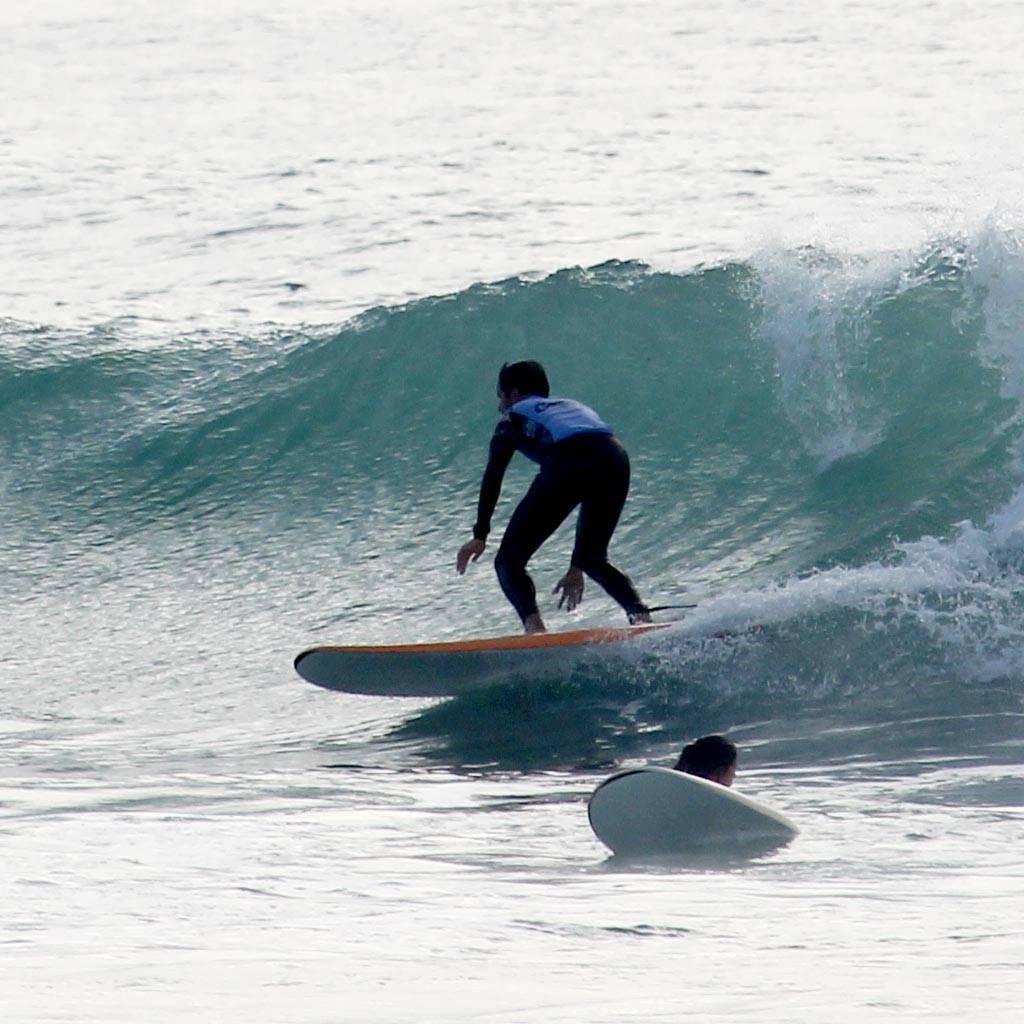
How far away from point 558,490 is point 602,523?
236 mm

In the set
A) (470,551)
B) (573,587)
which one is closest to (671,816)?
(573,587)

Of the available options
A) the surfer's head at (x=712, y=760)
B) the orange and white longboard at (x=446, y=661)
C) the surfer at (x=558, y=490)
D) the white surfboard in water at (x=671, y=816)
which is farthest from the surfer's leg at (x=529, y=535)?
the white surfboard in water at (x=671, y=816)

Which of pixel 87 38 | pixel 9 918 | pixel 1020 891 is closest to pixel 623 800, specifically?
pixel 1020 891

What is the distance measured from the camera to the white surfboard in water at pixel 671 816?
542 centimetres

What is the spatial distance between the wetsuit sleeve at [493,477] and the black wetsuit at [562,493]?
0.01m

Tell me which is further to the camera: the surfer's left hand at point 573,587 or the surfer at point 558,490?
the surfer at point 558,490

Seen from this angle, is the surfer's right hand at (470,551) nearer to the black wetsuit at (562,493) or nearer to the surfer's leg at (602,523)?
the black wetsuit at (562,493)

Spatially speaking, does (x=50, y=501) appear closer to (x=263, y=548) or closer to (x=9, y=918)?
(x=263, y=548)

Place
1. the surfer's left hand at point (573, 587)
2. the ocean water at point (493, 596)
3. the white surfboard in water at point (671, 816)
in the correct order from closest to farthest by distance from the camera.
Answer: the ocean water at point (493, 596), the white surfboard in water at point (671, 816), the surfer's left hand at point (573, 587)

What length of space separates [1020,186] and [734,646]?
5608 millimetres

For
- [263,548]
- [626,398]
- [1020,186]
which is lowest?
[263,548]

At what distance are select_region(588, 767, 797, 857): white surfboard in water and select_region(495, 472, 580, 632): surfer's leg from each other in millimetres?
2214

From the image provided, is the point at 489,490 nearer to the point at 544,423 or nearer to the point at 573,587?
the point at 544,423

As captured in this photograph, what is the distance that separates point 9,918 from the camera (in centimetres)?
453
